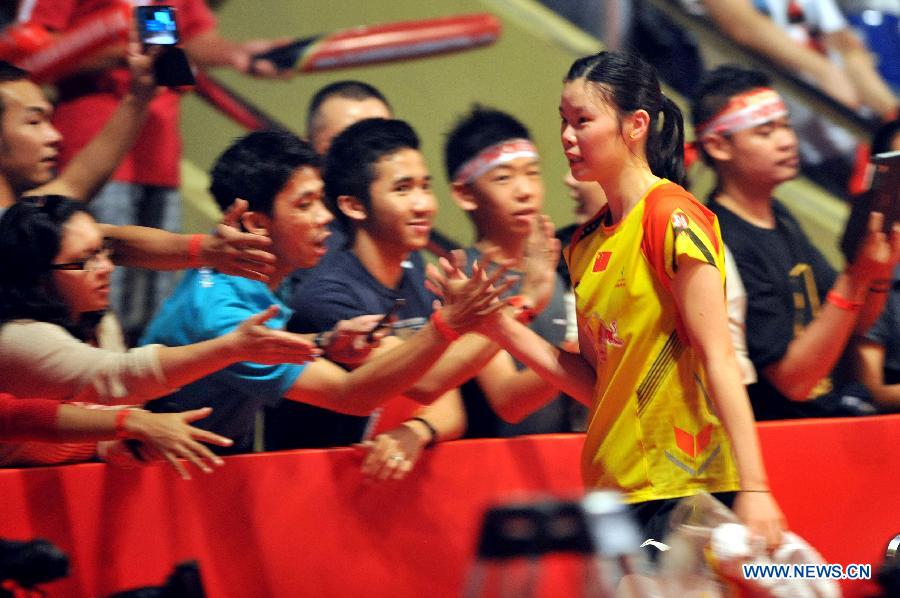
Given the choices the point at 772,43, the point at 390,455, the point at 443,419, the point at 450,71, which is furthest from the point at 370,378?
the point at 772,43

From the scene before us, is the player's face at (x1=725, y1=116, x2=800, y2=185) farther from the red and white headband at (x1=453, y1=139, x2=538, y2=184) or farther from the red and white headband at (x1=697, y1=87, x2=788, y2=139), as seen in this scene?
the red and white headband at (x1=453, y1=139, x2=538, y2=184)

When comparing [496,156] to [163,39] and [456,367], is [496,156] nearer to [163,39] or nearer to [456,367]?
[456,367]

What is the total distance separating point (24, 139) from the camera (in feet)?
12.9

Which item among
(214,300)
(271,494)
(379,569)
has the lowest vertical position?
(379,569)

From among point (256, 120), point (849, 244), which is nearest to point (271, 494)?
point (849, 244)

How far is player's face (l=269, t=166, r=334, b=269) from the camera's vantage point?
3.77 m

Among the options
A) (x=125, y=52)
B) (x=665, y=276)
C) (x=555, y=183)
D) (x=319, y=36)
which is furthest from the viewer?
(x=555, y=183)

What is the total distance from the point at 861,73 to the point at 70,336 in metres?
4.42

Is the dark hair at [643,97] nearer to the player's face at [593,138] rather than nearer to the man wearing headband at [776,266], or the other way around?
the player's face at [593,138]

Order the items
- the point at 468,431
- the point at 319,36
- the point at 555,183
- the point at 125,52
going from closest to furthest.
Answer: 1. the point at 468,431
2. the point at 125,52
3. the point at 319,36
4. the point at 555,183

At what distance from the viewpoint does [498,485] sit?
365 centimetres

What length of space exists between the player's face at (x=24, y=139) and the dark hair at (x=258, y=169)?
574 millimetres

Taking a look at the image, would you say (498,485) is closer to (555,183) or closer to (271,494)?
(271,494)

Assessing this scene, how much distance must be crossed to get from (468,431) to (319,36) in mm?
2395
